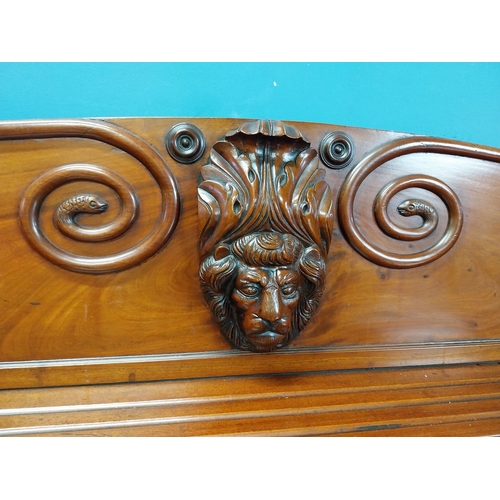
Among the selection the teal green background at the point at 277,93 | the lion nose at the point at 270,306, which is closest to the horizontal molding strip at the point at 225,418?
the lion nose at the point at 270,306

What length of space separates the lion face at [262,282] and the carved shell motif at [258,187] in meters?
0.02

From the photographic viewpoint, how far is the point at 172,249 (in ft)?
1.57

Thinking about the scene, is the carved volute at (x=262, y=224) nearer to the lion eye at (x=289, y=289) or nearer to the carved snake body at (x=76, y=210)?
the lion eye at (x=289, y=289)

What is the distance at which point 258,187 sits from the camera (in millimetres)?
438

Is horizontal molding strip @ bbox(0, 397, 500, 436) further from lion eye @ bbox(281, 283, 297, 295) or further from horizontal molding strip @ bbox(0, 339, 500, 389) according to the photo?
lion eye @ bbox(281, 283, 297, 295)

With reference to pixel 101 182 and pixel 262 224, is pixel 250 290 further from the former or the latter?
pixel 101 182

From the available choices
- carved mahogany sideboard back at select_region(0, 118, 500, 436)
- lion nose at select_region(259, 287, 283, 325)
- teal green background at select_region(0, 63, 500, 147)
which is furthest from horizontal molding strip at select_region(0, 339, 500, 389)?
teal green background at select_region(0, 63, 500, 147)

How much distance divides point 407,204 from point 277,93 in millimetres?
370

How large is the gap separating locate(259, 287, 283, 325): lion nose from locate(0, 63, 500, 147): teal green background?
17.0 inches

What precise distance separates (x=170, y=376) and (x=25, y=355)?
193 millimetres

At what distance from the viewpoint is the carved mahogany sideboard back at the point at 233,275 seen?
1.44 ft

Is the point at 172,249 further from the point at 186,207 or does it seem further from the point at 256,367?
the point at 256,367

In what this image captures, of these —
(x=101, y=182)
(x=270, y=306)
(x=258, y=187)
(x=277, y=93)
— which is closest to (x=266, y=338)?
(x=270, y=306)

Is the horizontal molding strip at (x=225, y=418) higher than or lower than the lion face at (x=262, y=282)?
lower
